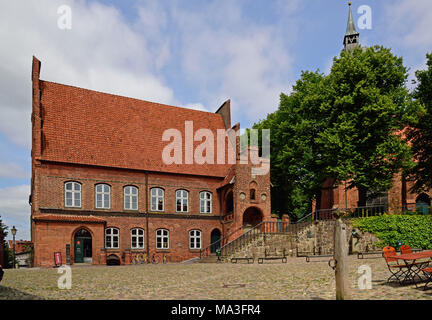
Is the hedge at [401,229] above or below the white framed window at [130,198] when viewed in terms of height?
below

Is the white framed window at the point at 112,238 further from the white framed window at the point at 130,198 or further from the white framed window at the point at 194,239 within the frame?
the white framed window at the point at 194,239

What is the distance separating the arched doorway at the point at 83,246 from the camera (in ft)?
80.8

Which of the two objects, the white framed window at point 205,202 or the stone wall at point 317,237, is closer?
the stone wall at point 317,237

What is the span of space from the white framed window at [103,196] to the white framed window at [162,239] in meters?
4.10

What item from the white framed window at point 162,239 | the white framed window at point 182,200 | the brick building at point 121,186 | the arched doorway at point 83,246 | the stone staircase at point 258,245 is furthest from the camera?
the white framed window at point 182,200

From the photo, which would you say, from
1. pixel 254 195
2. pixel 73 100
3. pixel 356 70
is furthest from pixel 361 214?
pixel 73 100

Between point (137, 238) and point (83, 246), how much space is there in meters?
3.81

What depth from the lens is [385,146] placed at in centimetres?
2509

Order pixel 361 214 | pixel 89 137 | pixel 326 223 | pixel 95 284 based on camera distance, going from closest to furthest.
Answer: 1. pixel 95 284
2. pixel 326 223
3. pixel 361 214
4. pixel 89 137

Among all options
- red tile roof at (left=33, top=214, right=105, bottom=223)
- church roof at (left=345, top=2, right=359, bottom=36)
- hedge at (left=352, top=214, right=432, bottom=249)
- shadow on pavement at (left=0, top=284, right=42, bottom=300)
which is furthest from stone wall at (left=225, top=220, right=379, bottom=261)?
church roof at (left=345, top=2, right=359, bottom=36)

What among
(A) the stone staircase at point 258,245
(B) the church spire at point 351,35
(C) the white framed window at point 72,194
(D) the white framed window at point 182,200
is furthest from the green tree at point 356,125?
(B) the church spire at point 351,35
